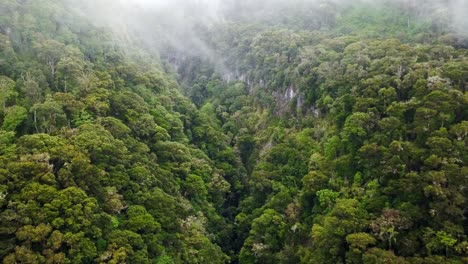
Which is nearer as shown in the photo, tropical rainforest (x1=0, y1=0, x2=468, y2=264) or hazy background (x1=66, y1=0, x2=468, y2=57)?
tropical rainforest (x1=0, y1=0, x2=468, y2=264)

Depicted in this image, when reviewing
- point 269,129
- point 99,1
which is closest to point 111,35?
point 99,1

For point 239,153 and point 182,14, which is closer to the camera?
point 239,153

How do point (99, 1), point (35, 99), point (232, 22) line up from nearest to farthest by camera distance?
point (35, 99), point (99, 1), point (232, 22)

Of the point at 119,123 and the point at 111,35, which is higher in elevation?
the point at 111,35

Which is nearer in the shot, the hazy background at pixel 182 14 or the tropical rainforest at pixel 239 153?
the tropical rainforest at pixel 239 153

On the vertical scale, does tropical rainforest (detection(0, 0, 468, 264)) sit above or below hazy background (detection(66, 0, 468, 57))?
below

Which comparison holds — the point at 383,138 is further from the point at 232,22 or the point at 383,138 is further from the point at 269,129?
the point at 232,22

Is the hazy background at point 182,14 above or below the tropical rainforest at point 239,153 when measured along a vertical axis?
above

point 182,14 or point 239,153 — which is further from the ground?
point 182,14
